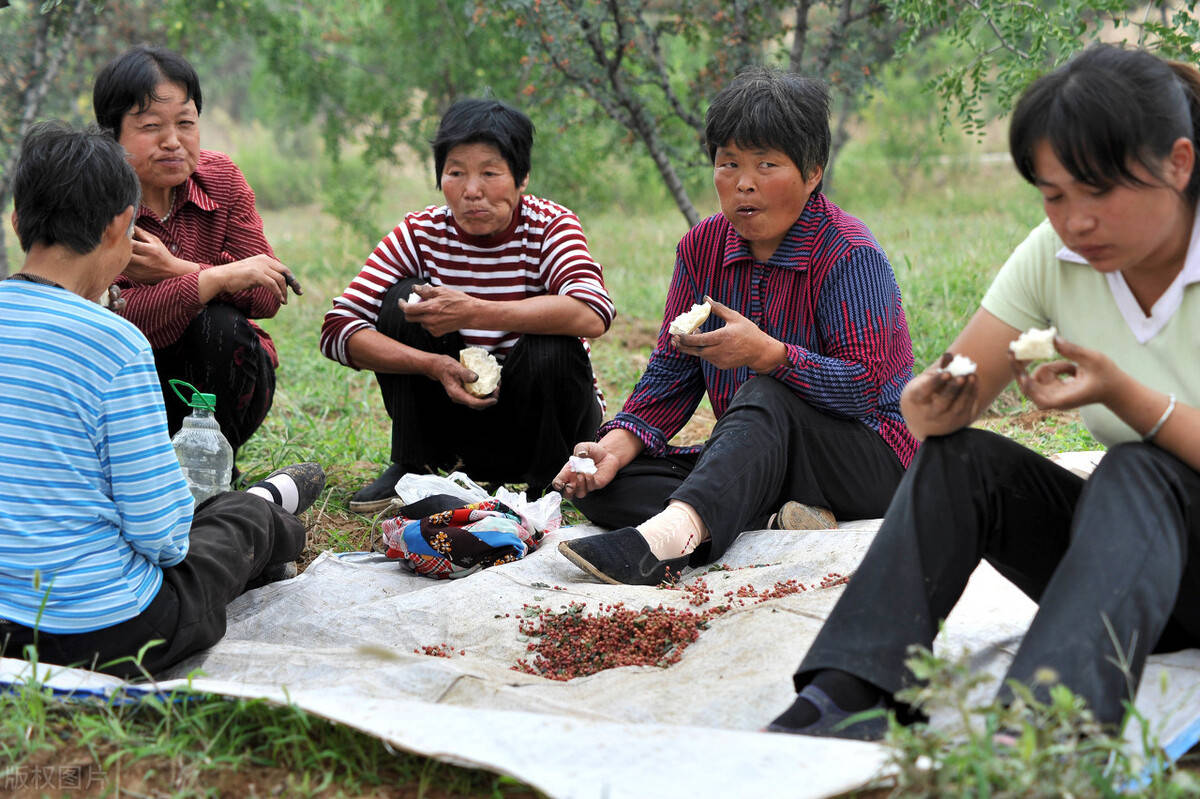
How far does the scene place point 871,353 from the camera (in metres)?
3.44

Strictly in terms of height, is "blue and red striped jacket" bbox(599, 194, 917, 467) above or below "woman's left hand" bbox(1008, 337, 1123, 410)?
below

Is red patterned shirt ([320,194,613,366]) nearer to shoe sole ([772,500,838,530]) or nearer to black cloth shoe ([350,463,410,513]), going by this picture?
black cloth shoe ([350,463,410,513])

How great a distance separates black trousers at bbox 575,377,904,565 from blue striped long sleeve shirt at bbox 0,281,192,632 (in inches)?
57.3

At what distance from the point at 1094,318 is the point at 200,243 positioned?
2.92m

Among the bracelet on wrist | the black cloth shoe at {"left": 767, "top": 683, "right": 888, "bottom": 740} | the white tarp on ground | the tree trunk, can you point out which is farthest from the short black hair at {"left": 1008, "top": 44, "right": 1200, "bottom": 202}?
the tree trunk

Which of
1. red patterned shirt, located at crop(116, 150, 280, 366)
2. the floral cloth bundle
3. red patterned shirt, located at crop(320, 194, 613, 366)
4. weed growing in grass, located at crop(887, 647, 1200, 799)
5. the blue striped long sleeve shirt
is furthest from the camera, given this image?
red patterned shirt, located at crop(320, 194, 613, 366)

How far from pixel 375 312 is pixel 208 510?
1209mm

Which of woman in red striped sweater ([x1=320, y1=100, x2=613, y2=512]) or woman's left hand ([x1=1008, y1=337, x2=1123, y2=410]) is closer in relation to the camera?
woman's left hand ([x1=1008, y1=337, x2=1123, y2=410])

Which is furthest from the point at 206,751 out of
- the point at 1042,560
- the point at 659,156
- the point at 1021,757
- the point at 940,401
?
the point at 659,156

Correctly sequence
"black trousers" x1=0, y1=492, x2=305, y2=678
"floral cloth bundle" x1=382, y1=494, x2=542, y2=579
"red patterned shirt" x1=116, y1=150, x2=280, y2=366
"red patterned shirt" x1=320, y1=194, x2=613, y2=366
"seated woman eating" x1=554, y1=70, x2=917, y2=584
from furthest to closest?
"red patterned shirt" x1=320, y1=194, x2=613, y2=366
"red patterned shirt" x1=116, y1=150, x2=280, y2=366
"floral cloth bundle" x1=382, y1=494, x2=542, y2=579
"seated woman eating" x1=554, y1=70, x2=917, y2=584
"black trousers" x1=0, y1=492, x2=305, y2=678

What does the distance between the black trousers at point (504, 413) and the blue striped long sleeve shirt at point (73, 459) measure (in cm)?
154

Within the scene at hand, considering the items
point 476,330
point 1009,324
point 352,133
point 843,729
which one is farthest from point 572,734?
point 352,133

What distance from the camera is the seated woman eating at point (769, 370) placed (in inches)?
129

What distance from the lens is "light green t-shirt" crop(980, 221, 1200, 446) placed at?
220cm
